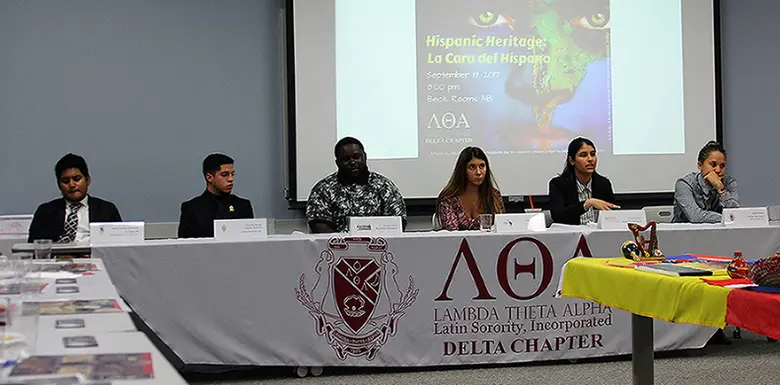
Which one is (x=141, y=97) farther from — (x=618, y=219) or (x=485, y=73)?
(x=618, y=219)

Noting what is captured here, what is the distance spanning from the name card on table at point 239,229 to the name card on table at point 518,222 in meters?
Result: 1.08

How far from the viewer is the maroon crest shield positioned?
3867 millimetres

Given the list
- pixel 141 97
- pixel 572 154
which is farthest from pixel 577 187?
pixel 141 97

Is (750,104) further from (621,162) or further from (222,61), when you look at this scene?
(222,61)

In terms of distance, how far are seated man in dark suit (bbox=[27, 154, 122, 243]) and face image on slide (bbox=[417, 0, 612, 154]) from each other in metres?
2.05

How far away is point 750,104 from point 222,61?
3516mm

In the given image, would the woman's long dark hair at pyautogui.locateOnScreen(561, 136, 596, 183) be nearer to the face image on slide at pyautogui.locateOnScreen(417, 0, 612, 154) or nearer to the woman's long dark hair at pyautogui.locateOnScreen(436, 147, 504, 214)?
the woman's long dark hair at pyautogui.locateOnScreen(436, 147, 504, 214)

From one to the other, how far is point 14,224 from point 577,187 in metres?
3.22

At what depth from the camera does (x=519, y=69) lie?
561cm

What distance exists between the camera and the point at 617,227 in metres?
4.14

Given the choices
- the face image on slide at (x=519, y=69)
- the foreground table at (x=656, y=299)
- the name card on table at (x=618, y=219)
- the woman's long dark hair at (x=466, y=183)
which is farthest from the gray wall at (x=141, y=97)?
the foreground table at (x=656, y=299)

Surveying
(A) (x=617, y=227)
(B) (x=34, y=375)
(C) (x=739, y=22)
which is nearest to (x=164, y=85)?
(A) (x=617, y=227)

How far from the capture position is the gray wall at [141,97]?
5.24 meters

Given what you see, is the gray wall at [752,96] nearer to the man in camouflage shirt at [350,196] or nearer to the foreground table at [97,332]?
the man in camouflage shirt at [350,196]
